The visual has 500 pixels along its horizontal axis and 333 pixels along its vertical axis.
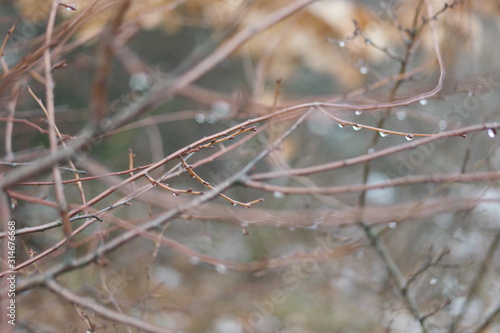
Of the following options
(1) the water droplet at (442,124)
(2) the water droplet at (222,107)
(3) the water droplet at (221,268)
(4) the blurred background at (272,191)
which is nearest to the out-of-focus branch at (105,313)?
(4) the blurred background at (272,191)

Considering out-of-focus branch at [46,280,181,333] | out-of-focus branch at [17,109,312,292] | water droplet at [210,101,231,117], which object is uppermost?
water droplet at [210,101,231,117]

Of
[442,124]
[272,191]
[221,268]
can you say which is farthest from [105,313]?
[442,124]

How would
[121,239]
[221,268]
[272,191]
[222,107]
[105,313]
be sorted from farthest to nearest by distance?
[222,107], [221,268], [272,191], [121,239], [105,313]

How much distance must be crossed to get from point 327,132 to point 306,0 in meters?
2.80

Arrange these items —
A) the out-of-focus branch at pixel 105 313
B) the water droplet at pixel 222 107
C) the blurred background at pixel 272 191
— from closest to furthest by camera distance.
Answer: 1. the out-of-focus branch at pixel 105 313
2. the blurred background at pixel 272 191
3. the water droplet at pixel 222 107

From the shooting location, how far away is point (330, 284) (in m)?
2.03

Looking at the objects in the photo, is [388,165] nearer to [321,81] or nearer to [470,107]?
[470,107]

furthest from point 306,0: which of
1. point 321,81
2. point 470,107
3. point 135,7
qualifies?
point 321,81

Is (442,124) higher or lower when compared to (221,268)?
higher

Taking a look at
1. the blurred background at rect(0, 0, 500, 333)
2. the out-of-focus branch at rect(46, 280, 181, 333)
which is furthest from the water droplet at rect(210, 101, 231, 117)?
the out-of-focus branch at rect(46, 280, 181, 333)

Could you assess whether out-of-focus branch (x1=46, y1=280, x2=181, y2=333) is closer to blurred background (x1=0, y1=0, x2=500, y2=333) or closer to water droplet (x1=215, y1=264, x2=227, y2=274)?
blurred background (x1=0, y1=0, x2=500, y2=333)

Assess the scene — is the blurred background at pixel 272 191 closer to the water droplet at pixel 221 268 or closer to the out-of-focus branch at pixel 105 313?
the water droplet at pixel 221 268

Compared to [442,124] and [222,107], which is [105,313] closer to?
[442,124]

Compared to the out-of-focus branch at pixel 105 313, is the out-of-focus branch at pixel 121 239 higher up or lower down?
higher up
